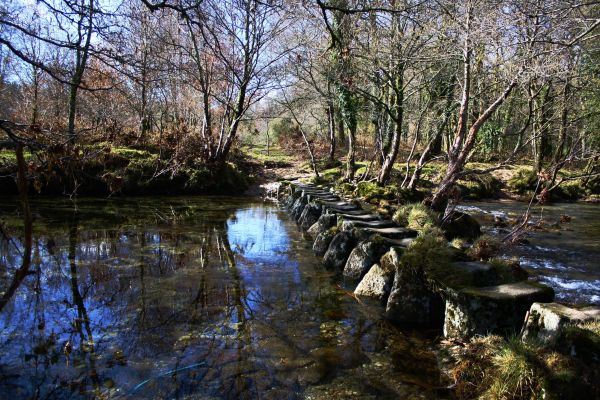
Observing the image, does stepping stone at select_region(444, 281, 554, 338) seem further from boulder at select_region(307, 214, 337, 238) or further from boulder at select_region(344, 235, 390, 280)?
boulder at select_region(307, 214, 337, 238)

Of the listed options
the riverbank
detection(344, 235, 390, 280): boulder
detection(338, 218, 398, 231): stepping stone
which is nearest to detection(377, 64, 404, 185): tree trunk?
detection(338, 218, 398, 231): stepping stone

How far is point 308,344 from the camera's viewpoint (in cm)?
410

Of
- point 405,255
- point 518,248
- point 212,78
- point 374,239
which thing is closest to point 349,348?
point 405,255

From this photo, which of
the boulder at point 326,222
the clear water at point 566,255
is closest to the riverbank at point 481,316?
the clear water at point 566,255

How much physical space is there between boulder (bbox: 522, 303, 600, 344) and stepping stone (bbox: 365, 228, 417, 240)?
305cm

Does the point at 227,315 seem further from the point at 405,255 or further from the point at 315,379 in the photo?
the point at 405,255

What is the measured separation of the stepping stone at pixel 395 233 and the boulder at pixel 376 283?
99cm

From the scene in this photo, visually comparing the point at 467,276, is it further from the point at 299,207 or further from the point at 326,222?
the point at 299,207

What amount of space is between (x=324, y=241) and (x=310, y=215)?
8.42 feet

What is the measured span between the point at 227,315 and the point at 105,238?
445 cm

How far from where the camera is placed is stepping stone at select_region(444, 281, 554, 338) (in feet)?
12.5

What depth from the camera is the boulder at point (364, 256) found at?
5.88 m

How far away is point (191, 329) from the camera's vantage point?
4340 mm

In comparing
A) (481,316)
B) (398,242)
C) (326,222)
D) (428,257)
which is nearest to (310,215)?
(326,222)
